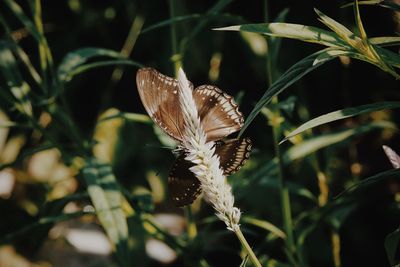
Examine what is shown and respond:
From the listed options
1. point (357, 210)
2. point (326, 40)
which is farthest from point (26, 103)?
point (357, 210)

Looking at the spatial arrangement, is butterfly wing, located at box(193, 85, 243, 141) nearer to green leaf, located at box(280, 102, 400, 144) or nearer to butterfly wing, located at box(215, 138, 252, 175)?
butterfly wing, located at box(215, 138, 252, 175)

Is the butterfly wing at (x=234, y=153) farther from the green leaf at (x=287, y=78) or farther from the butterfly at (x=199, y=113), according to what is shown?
the green leaf at (x=287, y=78)

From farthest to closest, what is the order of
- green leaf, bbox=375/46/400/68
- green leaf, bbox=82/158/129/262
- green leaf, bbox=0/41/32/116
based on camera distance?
green leaf, bbox=0/41/32/116
green leaf, bbox=82/158/129/262
green leaf, bbox=375/46/400/68

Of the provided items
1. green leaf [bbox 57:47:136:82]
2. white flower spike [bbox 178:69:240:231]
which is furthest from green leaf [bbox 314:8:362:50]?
green leaf [bbox 57:47:136:82]

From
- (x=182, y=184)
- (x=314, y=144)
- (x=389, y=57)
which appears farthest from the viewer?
(x=314, y=144)

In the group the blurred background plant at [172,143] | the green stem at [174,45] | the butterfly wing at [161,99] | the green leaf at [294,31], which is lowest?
the blurred background plant at [172,143]

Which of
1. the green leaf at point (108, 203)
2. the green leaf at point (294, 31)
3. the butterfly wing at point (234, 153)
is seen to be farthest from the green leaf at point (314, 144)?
the green leaf at point (294, 31)

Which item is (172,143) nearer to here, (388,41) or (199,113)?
(199,113)

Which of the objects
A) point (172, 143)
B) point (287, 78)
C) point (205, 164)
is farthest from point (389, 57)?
point (172, 143)
